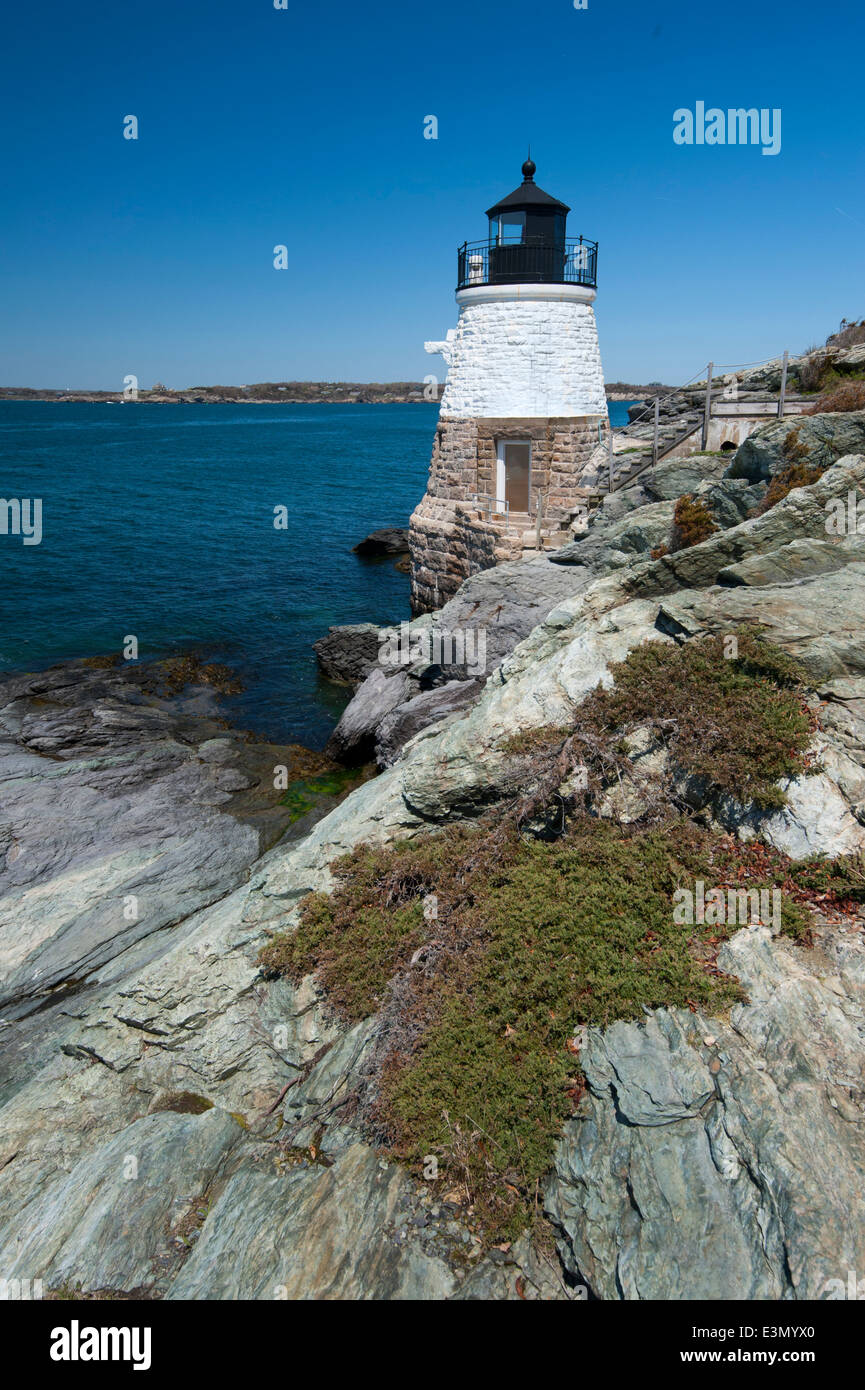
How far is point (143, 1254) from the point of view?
255 inches

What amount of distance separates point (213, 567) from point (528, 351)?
69.7ft

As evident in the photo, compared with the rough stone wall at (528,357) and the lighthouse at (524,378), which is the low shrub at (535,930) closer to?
the lighthouse at (524,378)

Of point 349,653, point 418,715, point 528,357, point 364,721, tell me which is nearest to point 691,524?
point 418,715

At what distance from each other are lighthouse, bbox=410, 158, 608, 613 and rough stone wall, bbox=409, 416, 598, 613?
0.10 ft

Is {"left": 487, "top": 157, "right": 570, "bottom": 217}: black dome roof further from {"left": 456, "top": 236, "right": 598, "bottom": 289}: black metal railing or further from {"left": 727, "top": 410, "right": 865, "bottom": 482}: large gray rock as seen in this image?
{"left": 727, "top": 410, "right": 865, "bottom": 482}: large gray rock

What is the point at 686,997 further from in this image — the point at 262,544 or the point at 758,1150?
the point at 262,544

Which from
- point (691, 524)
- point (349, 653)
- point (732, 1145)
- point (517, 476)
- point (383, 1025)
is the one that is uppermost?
point (517, 476)

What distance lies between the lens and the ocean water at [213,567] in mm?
25266

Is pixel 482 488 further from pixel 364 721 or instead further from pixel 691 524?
pixel 691 524

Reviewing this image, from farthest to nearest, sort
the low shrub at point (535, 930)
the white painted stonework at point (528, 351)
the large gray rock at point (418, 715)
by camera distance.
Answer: the white painted stonework at point (528, 351) → the large gray rock at point (418, 715) → the low shrub at point (535, 930)

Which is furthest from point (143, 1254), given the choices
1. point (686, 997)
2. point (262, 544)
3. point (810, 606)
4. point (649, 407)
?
point (262, 544)

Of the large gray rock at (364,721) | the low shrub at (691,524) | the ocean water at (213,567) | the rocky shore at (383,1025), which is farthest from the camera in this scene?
the ocean water at (213,567)

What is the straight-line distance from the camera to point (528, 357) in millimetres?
22562

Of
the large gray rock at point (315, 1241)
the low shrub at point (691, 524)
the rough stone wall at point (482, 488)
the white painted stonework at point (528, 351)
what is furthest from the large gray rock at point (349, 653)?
the large gray rock at point (315, 1241)
